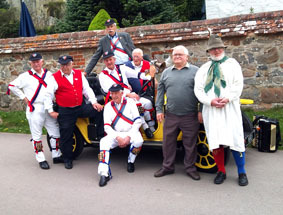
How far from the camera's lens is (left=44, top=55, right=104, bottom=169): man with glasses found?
5.80m

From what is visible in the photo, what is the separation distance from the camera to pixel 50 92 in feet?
19.0

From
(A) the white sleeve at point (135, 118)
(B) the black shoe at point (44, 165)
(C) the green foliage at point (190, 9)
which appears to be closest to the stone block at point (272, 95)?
(A) the white sleeve at point (135, 118)

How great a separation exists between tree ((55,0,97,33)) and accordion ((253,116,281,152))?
1282cm

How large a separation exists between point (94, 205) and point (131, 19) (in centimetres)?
1347

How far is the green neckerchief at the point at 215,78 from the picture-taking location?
15.3 ft

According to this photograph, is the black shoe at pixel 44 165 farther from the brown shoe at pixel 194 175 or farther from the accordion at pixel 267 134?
the accordion at pixel 267 134

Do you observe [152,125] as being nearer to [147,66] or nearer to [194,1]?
[147,66]

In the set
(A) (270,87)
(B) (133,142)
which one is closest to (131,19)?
(A) (270,87)

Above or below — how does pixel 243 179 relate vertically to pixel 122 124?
below

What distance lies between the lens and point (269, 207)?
13.2ft

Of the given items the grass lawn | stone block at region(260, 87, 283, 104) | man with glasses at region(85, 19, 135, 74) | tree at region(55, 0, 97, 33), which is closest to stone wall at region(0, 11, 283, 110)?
stone block at region(260, 87, 283, 104)

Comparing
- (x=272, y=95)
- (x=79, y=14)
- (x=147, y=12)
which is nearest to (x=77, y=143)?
(x=272, y=95)

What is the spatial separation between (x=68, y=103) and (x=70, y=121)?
317 mm

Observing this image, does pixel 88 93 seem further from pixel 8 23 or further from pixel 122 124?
pixel 8 23
